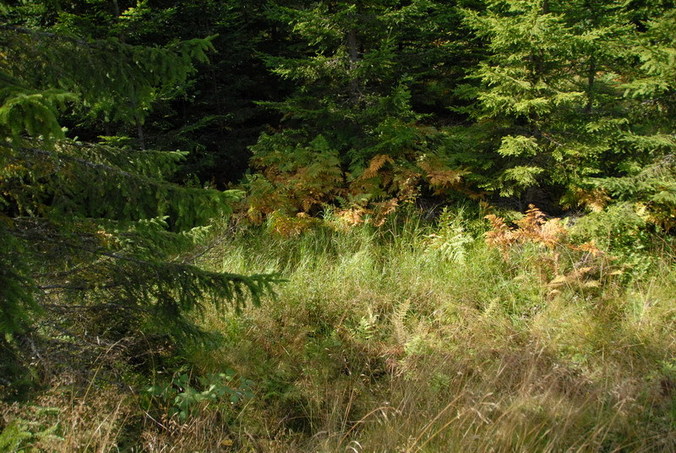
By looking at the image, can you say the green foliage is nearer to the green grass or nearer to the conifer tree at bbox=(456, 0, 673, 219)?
the green grass

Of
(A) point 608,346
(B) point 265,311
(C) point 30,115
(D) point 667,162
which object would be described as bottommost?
(A) point 608,346

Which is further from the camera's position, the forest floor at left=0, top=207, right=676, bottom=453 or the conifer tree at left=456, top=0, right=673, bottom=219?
the conifer tree at left=456, top=0, right=673, bottom=219

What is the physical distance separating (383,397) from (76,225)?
2.49m

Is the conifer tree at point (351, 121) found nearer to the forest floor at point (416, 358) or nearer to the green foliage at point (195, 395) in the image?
the forest floor at point (416, 358)

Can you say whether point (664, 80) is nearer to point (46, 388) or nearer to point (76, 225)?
point (76, 225)

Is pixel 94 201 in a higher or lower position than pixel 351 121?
lower

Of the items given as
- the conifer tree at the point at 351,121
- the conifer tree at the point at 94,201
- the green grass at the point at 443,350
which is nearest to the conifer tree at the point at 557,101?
the conifer tree at the point at 351,121

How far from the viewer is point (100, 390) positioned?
3023 mm

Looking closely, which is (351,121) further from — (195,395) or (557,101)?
(195,395)

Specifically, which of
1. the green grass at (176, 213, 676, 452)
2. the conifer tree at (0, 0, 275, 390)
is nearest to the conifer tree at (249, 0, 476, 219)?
the green grass at (176, 213, 676, 452)

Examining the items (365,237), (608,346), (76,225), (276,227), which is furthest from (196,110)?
(608,346)

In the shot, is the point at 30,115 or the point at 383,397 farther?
the point at 383,397

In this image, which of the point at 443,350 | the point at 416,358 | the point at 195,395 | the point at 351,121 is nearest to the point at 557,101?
the point at 351,121

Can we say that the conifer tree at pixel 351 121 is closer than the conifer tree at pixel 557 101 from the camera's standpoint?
No
